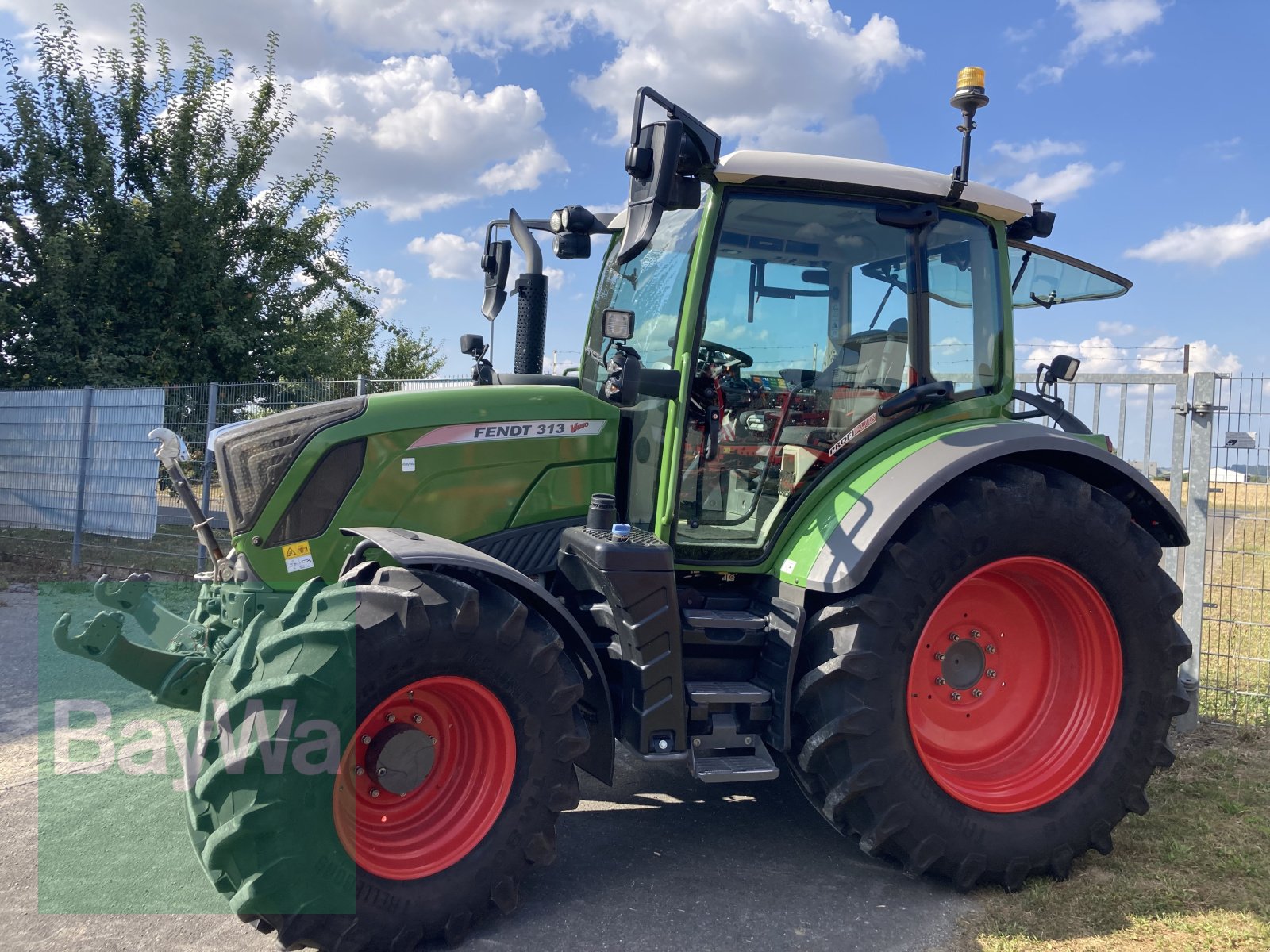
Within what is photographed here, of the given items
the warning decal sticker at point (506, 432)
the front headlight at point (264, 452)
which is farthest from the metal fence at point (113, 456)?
the warning decal sticker at point (506, 432)

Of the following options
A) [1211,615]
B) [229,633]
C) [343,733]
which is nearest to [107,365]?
[229,633]

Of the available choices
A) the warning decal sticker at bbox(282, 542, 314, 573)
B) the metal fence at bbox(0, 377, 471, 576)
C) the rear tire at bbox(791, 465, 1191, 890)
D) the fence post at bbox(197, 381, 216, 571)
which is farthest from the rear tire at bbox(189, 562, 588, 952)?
the metal fence at bbox(0, 377, 471, 576)

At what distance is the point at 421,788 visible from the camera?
2.95m

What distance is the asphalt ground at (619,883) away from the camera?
9.39 feet

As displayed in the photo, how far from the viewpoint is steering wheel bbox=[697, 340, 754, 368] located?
11.8 ft

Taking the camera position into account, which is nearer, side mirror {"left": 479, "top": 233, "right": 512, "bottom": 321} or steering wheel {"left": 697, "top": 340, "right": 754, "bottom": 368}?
steering wheel {"left": 697, "top": 340, "right": 754, "bottom": 368}

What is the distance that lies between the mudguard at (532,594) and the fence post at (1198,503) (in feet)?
12.7

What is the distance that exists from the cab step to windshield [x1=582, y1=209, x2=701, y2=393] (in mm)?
1224

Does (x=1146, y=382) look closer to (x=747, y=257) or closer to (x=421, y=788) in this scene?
(x=747, y=257)

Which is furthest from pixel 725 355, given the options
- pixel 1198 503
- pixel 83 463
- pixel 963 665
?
pixel 83 463

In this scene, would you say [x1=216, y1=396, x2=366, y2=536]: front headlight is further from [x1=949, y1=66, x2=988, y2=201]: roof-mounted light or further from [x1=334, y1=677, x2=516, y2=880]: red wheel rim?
[x1=949, y1=66, x2=988, y2=201]: roof-mounted light

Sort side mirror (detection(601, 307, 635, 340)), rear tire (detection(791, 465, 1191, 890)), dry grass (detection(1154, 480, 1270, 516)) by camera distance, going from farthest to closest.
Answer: dry grass (detection(1154, 480, 1270, 516)) → side mirror (detection(601, 307, 635, 340)) → rear tire (detection(791, 465, 1191, 890))

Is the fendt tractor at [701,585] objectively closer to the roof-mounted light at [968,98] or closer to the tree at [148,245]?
the roof-mounted light at [968,98]

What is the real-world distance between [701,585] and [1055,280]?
7.97 ft
